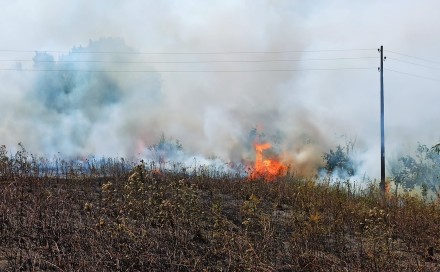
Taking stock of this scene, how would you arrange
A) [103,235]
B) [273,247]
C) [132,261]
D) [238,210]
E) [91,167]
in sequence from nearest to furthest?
1. [132,261]
2. [103,235]
3. [273,247]
4. [238,210]
5. [91,167]

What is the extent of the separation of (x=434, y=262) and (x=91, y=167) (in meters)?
9.85

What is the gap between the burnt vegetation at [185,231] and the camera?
5496 millimetres

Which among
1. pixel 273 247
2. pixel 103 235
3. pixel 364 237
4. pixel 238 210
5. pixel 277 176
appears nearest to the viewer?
pixel 103 235

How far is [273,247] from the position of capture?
6812 mm

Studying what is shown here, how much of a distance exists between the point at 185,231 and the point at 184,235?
1.32 ft

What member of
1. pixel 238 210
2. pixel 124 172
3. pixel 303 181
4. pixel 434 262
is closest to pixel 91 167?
pixel 124 172

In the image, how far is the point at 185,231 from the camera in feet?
22.7

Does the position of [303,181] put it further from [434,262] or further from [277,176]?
[434,262]

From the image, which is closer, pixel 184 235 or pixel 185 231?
pixel 184 235

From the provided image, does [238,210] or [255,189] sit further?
[255,189]

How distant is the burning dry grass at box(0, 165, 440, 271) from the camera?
5.45m

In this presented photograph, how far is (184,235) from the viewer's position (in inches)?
256

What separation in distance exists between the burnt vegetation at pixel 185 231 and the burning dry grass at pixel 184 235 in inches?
0.8

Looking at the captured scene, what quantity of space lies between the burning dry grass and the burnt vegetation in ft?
0.07
